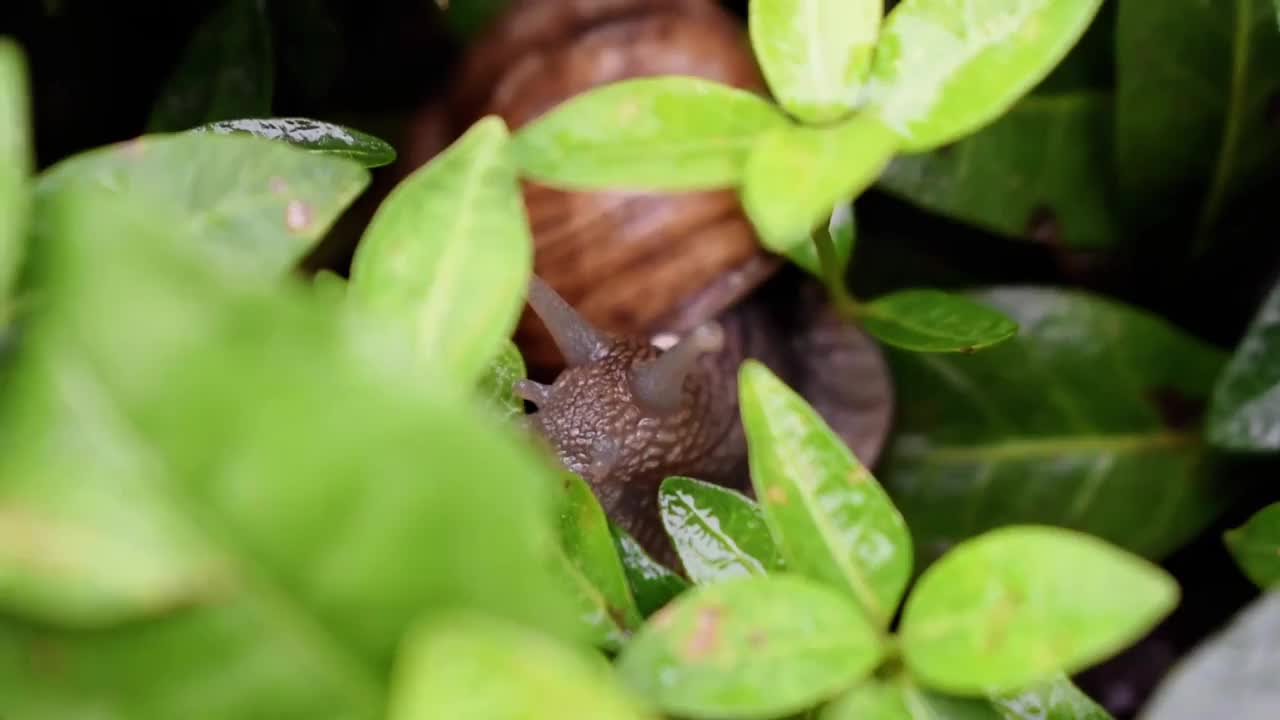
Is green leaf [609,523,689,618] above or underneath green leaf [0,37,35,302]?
underneath

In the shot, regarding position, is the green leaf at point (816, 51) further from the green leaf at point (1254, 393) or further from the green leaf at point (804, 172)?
the green leaf at point (1254, 393)

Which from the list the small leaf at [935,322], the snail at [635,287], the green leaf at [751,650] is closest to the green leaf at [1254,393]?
the small leaf at [935,322]

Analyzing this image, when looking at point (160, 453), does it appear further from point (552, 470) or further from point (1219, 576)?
point (1219, 576)

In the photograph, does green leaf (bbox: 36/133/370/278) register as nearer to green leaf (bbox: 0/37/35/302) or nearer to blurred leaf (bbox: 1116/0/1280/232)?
green leaf (bbox: 0/37/35/302)

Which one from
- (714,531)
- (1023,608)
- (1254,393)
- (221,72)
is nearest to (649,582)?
(714,531)

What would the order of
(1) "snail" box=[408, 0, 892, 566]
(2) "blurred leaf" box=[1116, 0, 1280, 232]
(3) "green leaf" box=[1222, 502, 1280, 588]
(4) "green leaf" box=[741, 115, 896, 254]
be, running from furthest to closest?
(1) "snail" box=[408, 0, 892, 566], (2) "blurred leaf" box=[1116, 0, 1280, 232], (3) "green leaf" box=[1222, 502, 1280, 588], (4) "green leaf" box=[741, 115, 896, 254]

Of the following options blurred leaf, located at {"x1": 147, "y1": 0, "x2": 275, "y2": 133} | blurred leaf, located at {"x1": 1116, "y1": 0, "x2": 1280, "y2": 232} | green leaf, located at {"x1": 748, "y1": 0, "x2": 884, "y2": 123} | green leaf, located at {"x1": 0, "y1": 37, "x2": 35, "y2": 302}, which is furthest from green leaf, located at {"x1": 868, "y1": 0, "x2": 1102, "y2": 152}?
blurred leaf, located at {"x1": 147, "y1": 0, "x2": 275, "y2": 133}

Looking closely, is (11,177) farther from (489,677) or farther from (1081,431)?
(1081,431)

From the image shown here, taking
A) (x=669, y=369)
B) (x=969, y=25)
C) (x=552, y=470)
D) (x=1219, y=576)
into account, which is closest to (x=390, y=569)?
(x=552, y=470)
